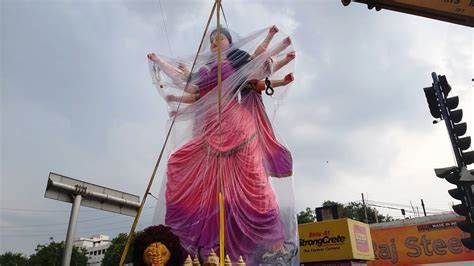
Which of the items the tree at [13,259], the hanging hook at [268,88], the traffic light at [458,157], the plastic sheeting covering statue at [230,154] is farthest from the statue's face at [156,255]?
the tree at [13,259]

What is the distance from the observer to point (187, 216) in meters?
4.94

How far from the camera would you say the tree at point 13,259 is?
46312mm

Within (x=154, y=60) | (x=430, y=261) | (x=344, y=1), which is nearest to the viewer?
(x=344, y=1)

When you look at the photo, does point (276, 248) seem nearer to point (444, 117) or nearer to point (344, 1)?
point (344, 1)

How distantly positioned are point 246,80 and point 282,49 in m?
0.81

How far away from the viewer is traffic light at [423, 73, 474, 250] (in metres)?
6.65

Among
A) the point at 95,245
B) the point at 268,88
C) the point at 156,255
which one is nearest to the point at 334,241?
the point at 268,88

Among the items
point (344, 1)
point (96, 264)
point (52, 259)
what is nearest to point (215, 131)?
point (344, 1)

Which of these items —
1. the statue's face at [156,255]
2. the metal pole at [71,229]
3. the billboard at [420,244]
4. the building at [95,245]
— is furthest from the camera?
the building at [95,245]

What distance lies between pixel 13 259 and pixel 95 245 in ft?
85.9

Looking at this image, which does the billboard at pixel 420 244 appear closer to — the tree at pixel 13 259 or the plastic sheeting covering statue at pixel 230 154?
the plastic sheeting covering statue at pixel 230 154

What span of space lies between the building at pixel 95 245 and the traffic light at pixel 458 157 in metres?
60.1

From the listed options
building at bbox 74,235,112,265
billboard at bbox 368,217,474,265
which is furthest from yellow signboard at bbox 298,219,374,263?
building at bbox 74,235,112,265

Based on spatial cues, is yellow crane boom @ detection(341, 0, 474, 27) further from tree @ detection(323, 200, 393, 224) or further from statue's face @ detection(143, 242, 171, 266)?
tree @ detection(323, 200, 393, 224)
